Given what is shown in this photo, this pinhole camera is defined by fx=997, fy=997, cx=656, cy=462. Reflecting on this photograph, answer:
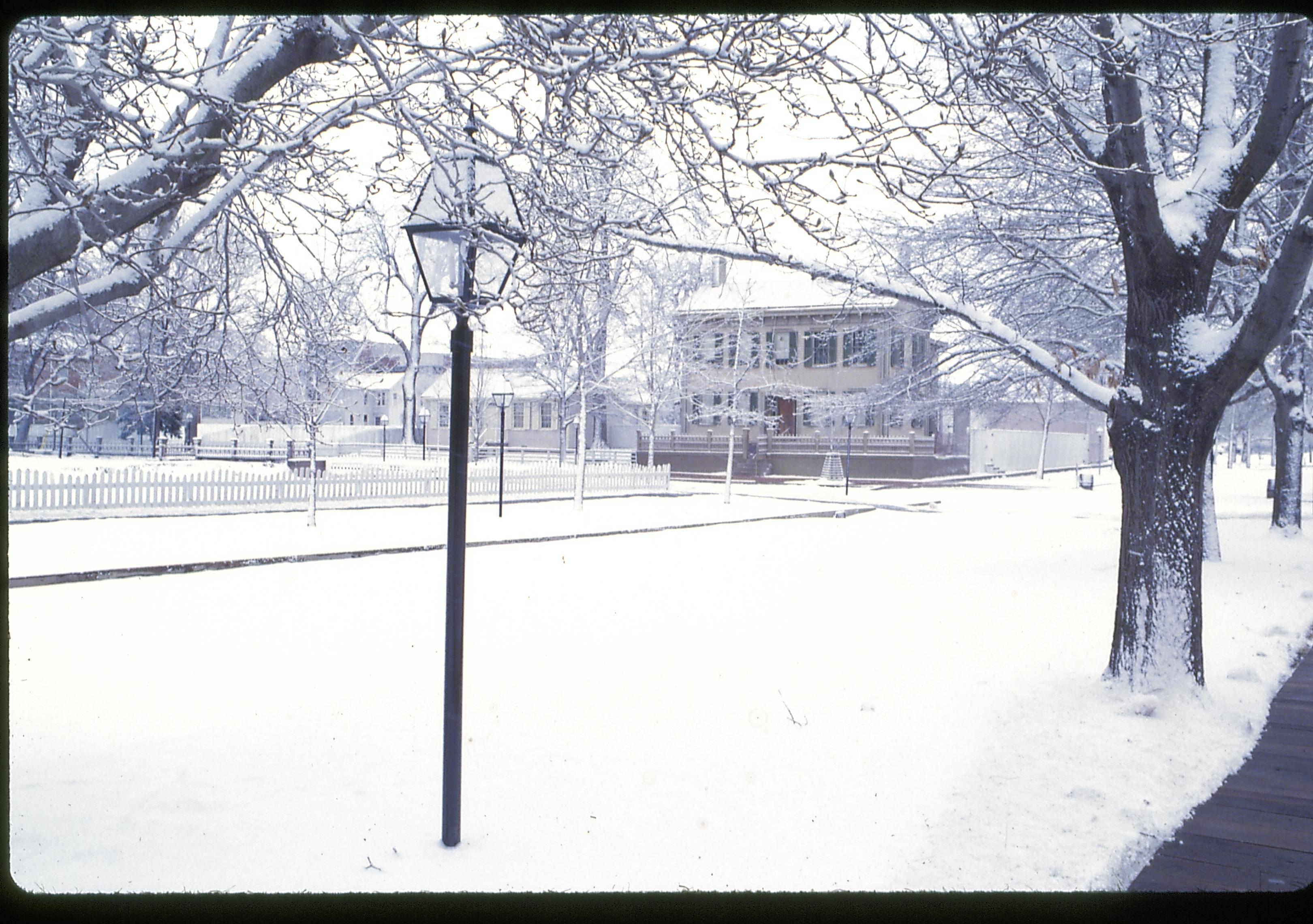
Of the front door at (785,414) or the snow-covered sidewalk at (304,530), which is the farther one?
the front door at (785,414)

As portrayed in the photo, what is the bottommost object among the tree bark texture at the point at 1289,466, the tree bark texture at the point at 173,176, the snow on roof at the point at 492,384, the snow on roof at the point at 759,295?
the tree bark texture at the point at 1289,466

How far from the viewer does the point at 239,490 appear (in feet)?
73.9

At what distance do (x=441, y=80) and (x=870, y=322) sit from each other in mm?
8445

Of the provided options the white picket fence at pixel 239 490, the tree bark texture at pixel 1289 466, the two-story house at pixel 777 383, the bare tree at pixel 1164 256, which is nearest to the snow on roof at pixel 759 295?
the two-story house at pixel 777 383

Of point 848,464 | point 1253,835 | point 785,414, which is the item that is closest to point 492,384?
point 785,414

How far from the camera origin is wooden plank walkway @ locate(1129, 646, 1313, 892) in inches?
164

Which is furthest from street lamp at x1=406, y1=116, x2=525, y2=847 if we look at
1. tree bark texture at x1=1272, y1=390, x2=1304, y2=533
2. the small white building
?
the small white building

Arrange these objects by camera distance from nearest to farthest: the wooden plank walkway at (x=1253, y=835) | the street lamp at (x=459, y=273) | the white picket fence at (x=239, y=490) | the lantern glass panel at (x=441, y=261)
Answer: the wooden plank walkway at (x=1253, y=835) < the street lamp at (x=459, y=273) < the lantern glass panel at (x=441, y=261) < the white picket fence at (x=239, y=490)

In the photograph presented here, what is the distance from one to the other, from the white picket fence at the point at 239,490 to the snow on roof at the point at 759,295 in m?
6.85

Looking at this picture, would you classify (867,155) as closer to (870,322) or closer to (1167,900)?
(1167,900)

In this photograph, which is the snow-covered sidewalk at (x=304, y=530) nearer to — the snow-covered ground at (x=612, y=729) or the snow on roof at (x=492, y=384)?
the snow-covered ground at (x=612, y=729)

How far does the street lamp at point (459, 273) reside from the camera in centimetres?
434

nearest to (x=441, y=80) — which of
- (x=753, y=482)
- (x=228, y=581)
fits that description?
(x=228, y=581)

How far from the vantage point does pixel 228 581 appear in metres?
12.2
